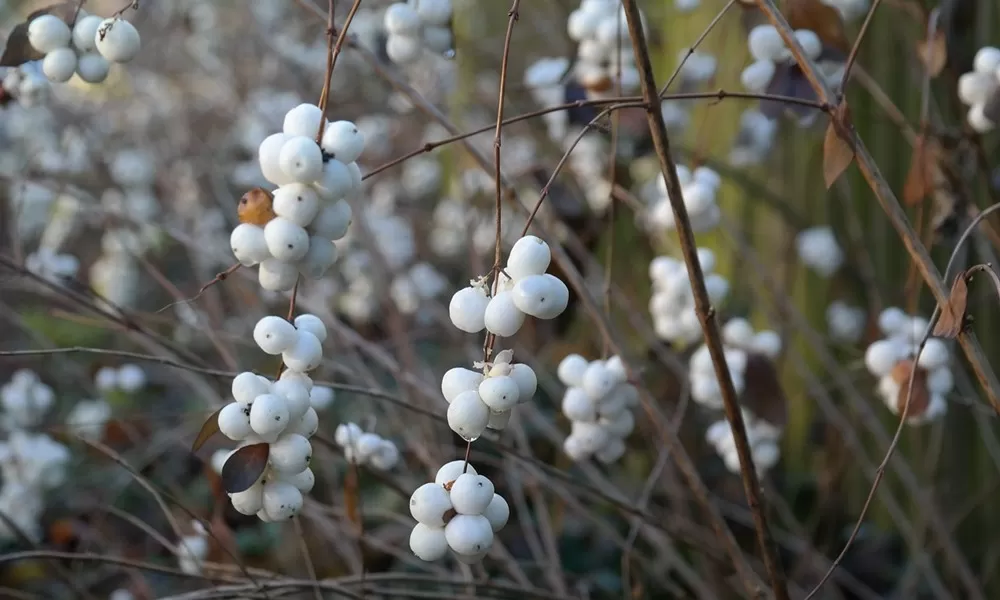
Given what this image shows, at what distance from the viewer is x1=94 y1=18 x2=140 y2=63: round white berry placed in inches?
25.8

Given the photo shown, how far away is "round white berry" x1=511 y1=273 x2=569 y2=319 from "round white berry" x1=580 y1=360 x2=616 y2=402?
1.01 feet

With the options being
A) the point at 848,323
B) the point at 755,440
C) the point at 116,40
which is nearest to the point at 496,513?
the point at 116,40

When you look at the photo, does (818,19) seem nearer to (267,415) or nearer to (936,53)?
(936,53)

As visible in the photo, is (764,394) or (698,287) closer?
(698,287)

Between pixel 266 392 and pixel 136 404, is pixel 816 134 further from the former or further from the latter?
pixel 136 404

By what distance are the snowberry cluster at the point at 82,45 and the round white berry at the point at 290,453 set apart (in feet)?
1.04

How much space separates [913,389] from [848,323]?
0.72 m

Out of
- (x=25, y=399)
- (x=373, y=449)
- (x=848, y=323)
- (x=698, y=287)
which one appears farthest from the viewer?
(x=848, y=323)

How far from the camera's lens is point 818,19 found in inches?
30.0

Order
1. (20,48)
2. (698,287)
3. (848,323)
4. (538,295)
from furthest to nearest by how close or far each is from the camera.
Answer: (848,323)
(20,48)
(698,287)
(538,295)

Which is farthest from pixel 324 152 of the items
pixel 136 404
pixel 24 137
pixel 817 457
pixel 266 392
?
pixel 136 404

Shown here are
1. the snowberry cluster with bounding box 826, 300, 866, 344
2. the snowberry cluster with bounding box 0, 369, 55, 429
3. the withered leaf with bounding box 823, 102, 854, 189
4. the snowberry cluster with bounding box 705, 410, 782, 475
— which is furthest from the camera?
the snowberry cluster with bounding box 826, 300, 866, 344

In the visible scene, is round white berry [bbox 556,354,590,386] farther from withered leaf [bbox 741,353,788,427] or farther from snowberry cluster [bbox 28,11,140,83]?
snowberry cluster [bbox 28,11,140,83]

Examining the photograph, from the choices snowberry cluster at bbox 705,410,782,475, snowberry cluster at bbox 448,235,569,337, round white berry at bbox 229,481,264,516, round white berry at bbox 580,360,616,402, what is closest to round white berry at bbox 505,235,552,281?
snowberry cluster at bbox 448,235,569,337
